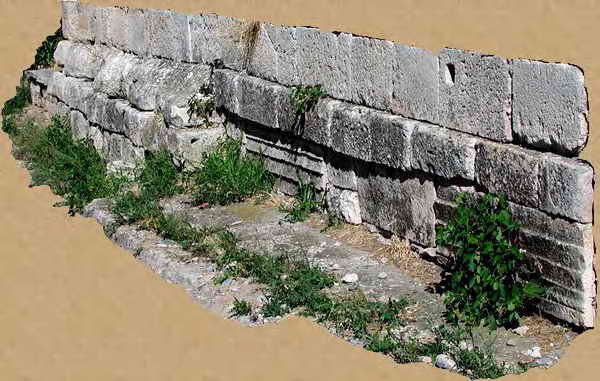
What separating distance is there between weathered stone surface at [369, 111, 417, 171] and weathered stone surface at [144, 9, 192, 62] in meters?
3.12

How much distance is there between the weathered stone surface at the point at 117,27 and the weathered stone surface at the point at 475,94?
5377 mm

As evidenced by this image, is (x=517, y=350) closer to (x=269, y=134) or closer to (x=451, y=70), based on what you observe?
(x=451, y=70)

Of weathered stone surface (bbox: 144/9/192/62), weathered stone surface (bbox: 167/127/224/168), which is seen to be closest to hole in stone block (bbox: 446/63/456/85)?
weathered stone surface (bbox: 167/127/224/168)

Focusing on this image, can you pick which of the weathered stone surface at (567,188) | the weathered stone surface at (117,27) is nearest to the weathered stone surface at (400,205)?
the weathered stone surface at (567,188)

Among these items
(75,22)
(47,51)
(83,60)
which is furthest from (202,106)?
(47,51)

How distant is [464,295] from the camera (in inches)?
250

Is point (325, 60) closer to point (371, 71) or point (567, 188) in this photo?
point (371, 71)

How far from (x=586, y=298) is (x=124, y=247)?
161 inches

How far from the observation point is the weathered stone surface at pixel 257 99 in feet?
28.5

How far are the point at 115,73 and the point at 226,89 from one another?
7.16 ft

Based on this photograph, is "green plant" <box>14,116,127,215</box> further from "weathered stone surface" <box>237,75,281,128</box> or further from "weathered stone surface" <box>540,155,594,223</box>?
"weathered stone surface" <box>540,155,594,223</box>

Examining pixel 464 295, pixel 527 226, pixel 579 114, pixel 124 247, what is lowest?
pixel 124 247

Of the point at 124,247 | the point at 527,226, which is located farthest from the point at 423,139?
the point at 124,247

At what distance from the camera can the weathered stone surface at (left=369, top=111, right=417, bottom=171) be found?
7.22m
